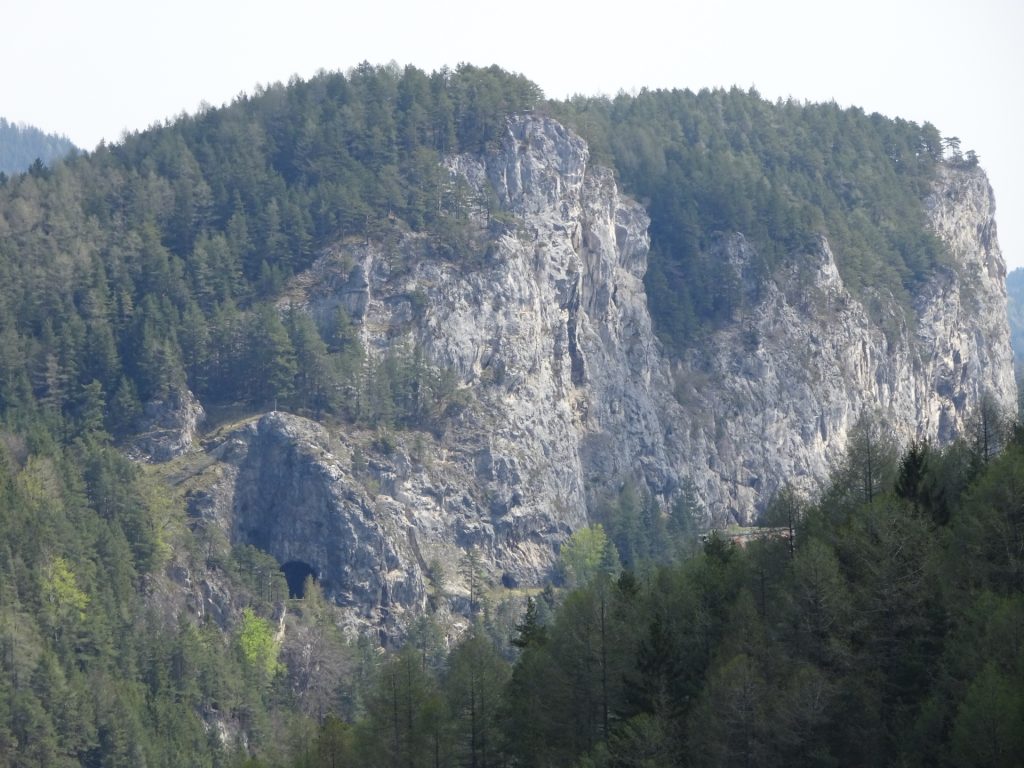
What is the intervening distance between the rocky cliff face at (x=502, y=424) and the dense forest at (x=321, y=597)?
10.3 feet

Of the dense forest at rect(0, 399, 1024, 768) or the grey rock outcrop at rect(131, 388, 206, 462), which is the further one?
the grey rock outcrop at rect(131, 388, 206, 462)

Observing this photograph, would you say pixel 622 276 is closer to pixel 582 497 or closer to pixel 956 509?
pixel 582 497

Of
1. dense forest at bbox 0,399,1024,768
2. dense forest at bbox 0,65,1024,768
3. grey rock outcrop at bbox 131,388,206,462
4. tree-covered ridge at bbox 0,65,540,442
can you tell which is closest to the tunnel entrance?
dense forest at bbox 0,65,1024,768

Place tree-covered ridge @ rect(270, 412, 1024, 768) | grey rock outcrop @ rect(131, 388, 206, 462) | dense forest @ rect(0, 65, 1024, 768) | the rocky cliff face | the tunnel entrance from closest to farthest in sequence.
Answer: tree-covered ridge @ rect(270, 412, 1024, 768), dense forest @ rect(0, 65, 1024, 768), the tunnel entrance, the rocky cliff face, grey rock outcrop @ rect(131, 388, 206, 462)

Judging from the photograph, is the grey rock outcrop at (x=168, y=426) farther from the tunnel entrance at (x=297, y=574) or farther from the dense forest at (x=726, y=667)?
the dense forest at (x=726, y=667)

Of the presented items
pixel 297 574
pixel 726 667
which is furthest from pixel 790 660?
pixel 297 574

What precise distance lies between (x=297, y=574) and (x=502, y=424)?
26042 millimetres

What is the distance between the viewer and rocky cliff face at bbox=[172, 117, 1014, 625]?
158 meters

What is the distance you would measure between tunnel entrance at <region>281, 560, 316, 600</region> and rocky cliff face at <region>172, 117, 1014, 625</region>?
0.72 meters

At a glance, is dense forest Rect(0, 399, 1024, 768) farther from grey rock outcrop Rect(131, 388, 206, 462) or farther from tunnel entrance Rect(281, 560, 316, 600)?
grey rock outcrop Rect(131, 388, 206, 462)

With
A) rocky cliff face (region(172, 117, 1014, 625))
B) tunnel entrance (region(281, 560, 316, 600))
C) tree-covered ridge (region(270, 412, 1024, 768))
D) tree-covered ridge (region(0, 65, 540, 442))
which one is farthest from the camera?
tree-covered ridge (region(0, 65, 540, 442))

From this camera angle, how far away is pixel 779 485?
196000mm

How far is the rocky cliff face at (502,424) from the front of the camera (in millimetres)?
157625

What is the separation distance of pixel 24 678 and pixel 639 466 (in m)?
78.4
